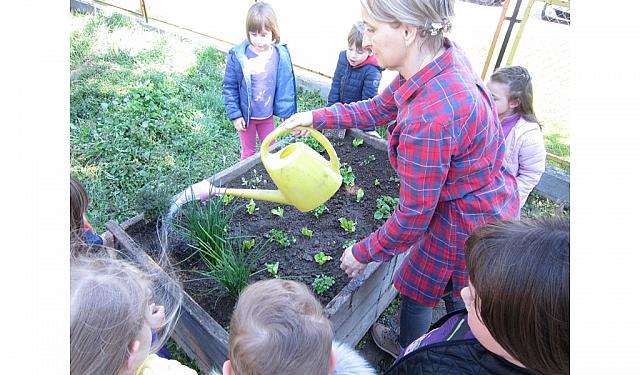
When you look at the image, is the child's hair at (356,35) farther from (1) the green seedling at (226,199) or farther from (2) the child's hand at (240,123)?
(1) the green seedling at (226,199)

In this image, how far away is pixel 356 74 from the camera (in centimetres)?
334

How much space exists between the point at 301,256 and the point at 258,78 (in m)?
1.46

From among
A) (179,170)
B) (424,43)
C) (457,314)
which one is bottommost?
(179,170)

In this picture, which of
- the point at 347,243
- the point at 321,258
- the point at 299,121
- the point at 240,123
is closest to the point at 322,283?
the point at 321,258

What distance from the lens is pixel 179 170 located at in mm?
3367

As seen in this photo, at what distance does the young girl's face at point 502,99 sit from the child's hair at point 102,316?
207 cm

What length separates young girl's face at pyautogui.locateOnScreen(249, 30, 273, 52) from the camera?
2869mm

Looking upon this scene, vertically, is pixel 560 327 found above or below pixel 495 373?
above
